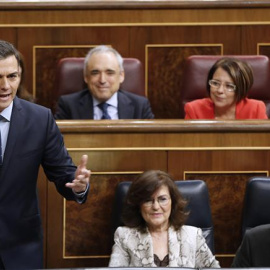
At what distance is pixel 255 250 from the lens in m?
0.81

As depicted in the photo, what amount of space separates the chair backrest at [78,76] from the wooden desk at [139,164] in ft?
1.26

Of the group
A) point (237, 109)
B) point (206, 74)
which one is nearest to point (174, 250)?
point (237, 109)

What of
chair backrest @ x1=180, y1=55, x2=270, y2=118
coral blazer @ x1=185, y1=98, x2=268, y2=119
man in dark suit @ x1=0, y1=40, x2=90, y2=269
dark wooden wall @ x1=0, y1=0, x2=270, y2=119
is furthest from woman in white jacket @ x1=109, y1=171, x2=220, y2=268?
dark wooden wall @ x1=0, y1=0, x2=270, y2=119

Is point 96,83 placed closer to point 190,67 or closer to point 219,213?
point 190,67

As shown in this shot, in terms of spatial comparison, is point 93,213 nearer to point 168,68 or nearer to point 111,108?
point 111,108

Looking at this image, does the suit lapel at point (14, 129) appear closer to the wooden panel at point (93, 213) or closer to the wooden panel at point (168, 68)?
the wooden panel at point (93, 213)

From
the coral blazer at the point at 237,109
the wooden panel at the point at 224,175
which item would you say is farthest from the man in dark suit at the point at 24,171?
the coral blazer at the point at 237,109

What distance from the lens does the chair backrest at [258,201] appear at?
1070mm

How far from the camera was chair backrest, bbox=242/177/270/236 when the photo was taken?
1.07m

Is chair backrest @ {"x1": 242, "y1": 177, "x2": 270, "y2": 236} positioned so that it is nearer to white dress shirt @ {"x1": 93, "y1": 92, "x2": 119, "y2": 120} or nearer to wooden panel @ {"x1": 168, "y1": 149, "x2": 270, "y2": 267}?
wooden panel @ {"x1": 168, "y1": 149, "x2": 270, "y2": 267}

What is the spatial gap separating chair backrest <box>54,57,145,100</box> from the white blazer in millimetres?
508

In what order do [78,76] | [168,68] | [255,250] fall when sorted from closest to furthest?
[255,250] → [78,76] → [168,68]

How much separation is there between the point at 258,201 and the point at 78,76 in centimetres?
55

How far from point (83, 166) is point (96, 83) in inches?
24.6
